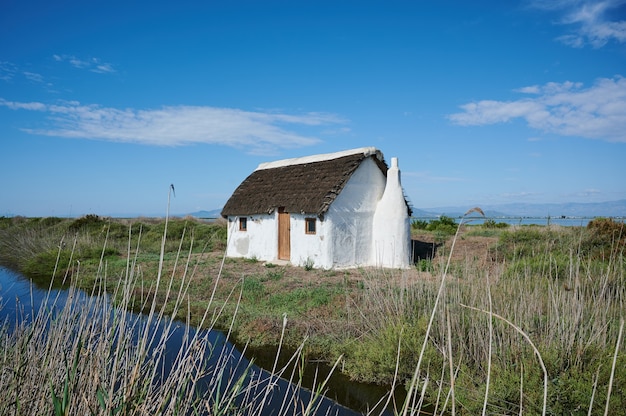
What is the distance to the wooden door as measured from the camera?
53.9ft

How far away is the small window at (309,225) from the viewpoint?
1537cm

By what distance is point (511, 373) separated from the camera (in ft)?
16.0

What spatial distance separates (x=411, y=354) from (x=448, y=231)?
20187 millimetres

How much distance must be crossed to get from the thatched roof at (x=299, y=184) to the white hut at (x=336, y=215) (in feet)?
0.12

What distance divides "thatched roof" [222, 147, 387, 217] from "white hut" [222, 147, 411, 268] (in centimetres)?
4

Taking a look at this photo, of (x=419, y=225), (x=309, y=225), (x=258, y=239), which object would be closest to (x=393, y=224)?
(x=309, y=225)

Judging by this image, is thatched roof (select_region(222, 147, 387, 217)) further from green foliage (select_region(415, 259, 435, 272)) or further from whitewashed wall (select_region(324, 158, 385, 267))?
green foliage (select_region(415, 259, 435, 272))

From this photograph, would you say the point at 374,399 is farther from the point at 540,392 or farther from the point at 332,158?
the point at 332,158

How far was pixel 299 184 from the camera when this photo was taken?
16609 millimetres

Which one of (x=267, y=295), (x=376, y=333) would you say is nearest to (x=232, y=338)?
(x=267, y=295)

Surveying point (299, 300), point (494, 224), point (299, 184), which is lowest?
point (299, 300)

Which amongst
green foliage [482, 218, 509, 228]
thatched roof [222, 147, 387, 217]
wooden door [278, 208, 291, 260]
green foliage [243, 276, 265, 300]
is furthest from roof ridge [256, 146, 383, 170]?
green foliage [482, 218, 509, 228]

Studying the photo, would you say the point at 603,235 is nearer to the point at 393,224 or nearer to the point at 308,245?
the point at 393,224

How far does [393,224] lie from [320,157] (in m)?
4.38
